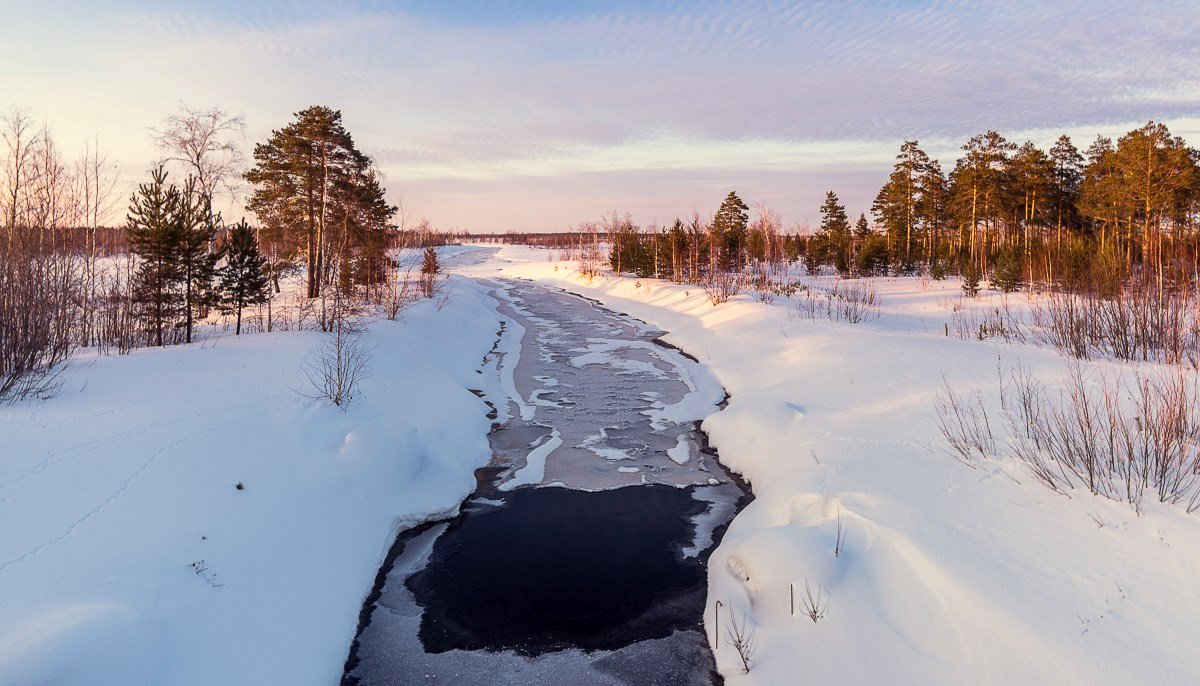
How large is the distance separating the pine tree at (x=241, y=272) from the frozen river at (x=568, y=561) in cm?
818

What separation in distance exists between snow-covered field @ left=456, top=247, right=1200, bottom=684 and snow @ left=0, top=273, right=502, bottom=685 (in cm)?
365

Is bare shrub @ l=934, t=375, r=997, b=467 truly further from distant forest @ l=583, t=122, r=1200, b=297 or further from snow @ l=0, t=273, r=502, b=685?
distant forest @ l=583, t=122, r=1200, b=297

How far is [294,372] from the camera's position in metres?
10.3

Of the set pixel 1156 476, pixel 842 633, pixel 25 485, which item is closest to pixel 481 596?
pixel 842 633

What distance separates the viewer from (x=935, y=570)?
14.9 feet

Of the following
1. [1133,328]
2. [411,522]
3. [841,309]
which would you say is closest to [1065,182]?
[841,309]

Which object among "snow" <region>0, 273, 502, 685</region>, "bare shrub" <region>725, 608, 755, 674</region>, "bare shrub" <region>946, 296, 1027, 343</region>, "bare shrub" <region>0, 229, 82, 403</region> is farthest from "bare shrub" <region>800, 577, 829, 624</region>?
"bare shrub" <region>946, 296, 1027, 343</region>

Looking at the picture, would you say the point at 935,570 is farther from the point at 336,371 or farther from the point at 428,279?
the point at 428,279

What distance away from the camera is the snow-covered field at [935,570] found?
366cm

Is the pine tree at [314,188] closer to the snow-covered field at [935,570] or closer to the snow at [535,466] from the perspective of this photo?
the snow at [535,466]

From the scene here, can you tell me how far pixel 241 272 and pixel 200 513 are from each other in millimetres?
12449

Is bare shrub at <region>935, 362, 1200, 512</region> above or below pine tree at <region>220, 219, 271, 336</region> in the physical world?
below

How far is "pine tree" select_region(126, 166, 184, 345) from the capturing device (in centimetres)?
1315

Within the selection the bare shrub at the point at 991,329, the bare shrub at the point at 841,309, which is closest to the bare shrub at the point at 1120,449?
the bare shrub at the point at 991,329
